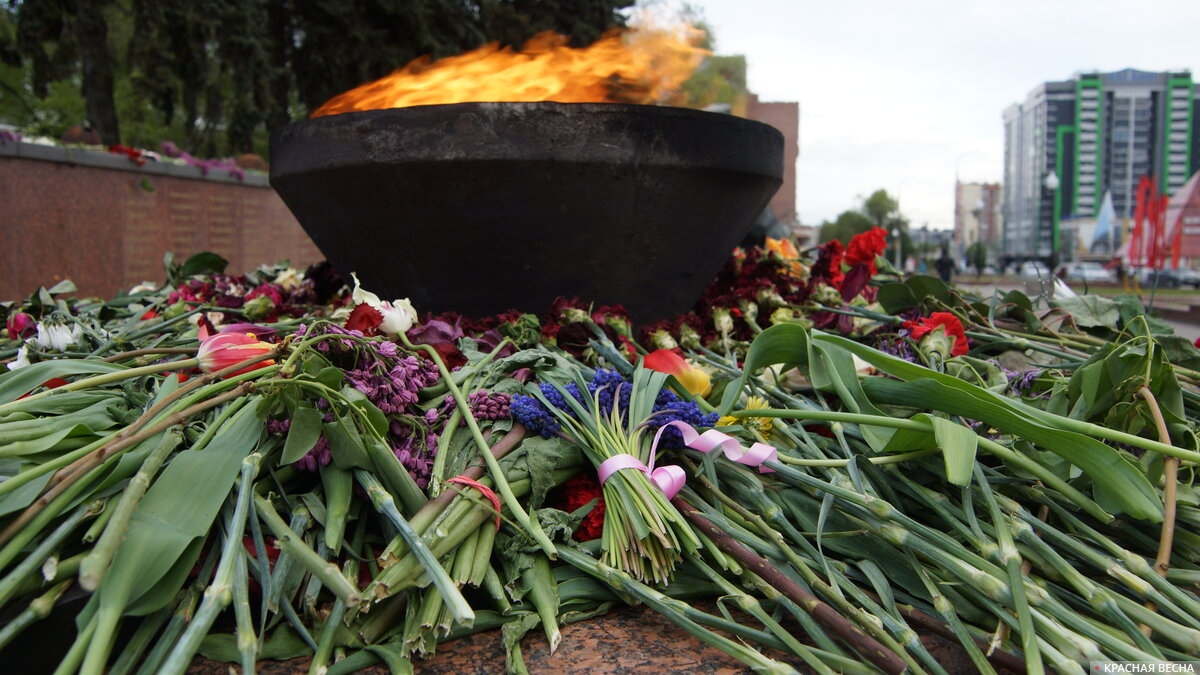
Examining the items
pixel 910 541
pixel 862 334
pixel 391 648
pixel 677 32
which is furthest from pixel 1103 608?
pixel 677 32

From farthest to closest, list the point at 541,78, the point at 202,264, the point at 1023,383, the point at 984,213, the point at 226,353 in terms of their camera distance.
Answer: the point at 984,213, the point at 202,264, the point at 541,78, the point at 1023,383, the point at 226,353

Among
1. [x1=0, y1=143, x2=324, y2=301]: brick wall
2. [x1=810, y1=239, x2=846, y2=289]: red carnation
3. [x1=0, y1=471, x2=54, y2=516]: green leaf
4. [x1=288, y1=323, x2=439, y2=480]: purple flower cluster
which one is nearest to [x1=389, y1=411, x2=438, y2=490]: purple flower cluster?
[x1=288, y1=323, x2=439, y2=480]: purple flower cluster

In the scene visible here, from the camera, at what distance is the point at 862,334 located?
3.00m

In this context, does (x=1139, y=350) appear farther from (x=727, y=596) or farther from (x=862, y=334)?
(x=862, y=334)

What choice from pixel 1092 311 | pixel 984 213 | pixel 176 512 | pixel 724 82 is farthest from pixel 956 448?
pixel 984 213

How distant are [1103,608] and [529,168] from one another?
1.90 m

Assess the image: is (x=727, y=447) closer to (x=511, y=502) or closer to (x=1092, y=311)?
(x=511, y=502)

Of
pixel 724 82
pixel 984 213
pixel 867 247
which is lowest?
pixel 867 247

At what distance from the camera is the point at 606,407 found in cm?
185

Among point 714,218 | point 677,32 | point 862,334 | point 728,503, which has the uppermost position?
point 677,32

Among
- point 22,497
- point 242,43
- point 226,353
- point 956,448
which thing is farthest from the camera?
point 242,43

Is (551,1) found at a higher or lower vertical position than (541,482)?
higher

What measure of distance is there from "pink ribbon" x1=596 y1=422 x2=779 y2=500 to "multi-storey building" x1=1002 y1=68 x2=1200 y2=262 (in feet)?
291

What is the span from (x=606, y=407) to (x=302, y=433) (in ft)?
2.19
